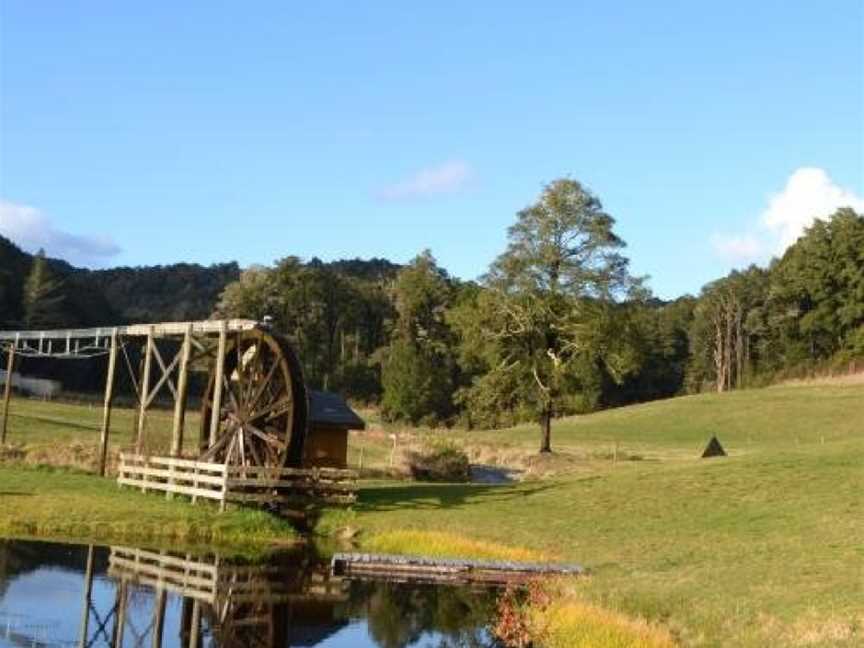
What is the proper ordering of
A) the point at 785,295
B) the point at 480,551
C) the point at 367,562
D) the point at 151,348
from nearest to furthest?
the point at 367,562 → the point at 480,551 → the point at 151,348 → the point at 785,295

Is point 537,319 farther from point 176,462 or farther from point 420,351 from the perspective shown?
point 420,351

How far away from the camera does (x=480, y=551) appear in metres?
28.0

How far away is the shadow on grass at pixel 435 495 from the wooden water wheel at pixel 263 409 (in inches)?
128

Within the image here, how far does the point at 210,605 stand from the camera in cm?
2123

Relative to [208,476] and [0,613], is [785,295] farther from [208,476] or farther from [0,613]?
[0,613]

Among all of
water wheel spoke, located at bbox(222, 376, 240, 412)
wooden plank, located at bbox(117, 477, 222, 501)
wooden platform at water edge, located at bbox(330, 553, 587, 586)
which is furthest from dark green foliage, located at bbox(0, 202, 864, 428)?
wooden platform at water edge, located at bbox(330, 553, 587, 586)

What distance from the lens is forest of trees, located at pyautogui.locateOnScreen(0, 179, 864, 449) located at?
5366 centimetres

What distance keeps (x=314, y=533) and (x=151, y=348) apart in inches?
391

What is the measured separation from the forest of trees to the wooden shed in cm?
1514

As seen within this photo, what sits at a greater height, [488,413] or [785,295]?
[785,295]

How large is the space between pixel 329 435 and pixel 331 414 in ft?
3.35

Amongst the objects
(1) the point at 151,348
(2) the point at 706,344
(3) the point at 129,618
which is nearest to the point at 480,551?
(3) the point at 129,618

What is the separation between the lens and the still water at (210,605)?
62.8 feet

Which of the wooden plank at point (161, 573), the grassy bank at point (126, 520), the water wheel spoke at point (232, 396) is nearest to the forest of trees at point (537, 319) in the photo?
the water wheel spoke at point (232, 396)
